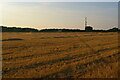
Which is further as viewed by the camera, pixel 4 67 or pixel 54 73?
pixel 4 67

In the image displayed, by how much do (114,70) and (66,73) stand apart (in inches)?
81.2

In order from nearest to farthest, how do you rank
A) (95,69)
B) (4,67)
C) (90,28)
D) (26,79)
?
(26,79) → (95,69) → (4,67) → (90,28)

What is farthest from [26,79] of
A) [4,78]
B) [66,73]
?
[66,73]

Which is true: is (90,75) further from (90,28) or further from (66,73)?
(90,28)

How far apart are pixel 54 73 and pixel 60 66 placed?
1.42 m

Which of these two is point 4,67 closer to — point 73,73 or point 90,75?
point 73,73

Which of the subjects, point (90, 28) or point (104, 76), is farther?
point (90, 28)

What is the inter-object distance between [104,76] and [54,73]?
6.40ft

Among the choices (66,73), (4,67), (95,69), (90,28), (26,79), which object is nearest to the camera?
(26,79)

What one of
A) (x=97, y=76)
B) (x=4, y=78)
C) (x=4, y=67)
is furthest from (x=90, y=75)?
(x=4, y=67)

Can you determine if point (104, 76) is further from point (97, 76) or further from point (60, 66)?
point (60, 66)

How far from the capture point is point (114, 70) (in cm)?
973

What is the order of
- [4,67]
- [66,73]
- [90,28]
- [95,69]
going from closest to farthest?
[66,73], [95,69], [4,67], [90,28]

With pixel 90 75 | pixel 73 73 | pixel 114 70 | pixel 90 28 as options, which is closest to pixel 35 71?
pixel 73 73
